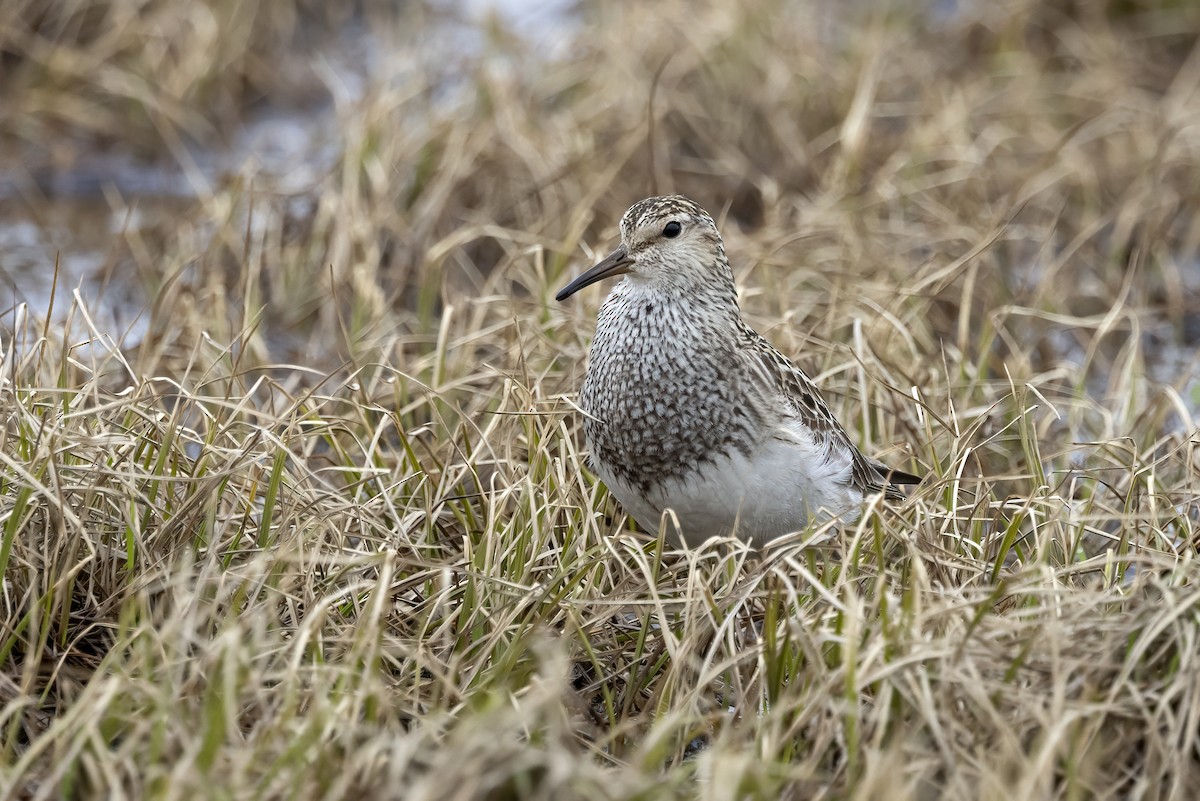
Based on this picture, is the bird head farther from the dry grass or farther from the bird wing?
the dry grass

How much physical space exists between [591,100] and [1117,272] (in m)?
2.96

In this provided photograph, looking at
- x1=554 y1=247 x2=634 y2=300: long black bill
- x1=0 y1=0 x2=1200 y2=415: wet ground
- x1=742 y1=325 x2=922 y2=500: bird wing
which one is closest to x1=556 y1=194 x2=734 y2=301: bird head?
x1=554 y1=247 x2=634 y2=300: long black bill

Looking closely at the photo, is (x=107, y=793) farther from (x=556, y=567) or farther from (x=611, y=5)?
(x=611, y=5)

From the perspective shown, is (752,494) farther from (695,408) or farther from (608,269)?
(608,269)

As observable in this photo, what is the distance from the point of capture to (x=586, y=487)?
517cm

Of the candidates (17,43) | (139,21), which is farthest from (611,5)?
(17,43)

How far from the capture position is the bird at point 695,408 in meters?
4.56

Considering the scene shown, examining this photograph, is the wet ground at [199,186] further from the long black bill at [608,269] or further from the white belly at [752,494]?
the long black bill at [608,269]

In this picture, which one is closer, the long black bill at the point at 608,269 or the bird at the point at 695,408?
the bird at the point at 695,408

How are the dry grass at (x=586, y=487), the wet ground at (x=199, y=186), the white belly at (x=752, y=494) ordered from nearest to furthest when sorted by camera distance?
the dry grass at (x=586, y=487) → the white belly at (x=752, y=494) → the wet ground at (x=199, y=186)

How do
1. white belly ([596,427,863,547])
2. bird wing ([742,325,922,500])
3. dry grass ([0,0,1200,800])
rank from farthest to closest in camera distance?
bird wing ([742,325,922,500]), white belly ([596,427,863,547]), dry grass ([0,0,1200,800])

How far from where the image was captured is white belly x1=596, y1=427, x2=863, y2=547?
4543 mm

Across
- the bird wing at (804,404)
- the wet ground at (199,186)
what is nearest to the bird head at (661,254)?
the bird wing at (804,404)

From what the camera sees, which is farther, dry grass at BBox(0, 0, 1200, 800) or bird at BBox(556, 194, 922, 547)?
bird at BBox(556, 194, 922, 547)
